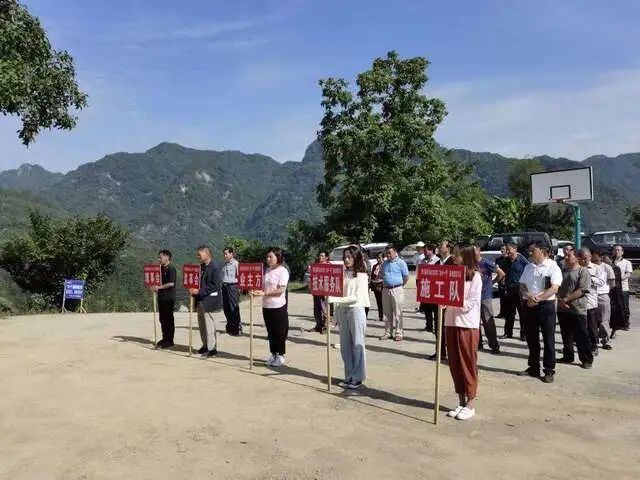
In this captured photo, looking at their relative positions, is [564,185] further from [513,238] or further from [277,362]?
[277,362]

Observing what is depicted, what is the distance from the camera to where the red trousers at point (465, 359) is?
5.82 metres

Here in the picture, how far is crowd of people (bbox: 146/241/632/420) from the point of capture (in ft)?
19.5

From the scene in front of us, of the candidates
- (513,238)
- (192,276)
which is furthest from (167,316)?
(513,238)

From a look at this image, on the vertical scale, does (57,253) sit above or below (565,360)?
above

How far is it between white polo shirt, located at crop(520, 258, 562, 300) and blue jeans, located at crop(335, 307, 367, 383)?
2.12 meters

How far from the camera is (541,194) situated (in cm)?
2447

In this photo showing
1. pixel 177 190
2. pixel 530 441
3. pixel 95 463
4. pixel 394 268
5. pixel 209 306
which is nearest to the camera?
pixel 95 463

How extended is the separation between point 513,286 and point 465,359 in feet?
14.7

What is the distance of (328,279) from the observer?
23.1 feet

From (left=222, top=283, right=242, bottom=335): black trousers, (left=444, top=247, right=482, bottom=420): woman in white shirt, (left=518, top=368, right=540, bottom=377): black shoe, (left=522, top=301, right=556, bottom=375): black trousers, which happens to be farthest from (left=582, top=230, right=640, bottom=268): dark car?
(left=444, top=247, right=482, bottom=420): woman in white shirt

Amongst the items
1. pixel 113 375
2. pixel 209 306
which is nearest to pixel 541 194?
pixel 209 306

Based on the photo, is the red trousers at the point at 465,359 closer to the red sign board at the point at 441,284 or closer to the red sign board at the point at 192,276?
the red sign board at the point at 441,284

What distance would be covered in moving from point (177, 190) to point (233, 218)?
17583 mm

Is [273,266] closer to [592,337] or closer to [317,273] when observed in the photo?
[317,273]
